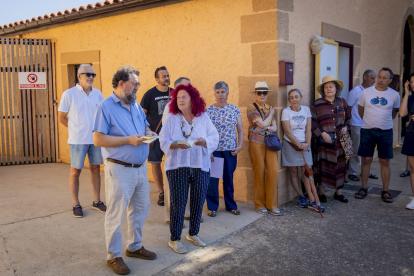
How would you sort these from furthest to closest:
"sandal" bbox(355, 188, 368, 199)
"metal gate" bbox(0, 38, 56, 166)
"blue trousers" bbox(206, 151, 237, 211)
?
"metal gate" bbox(0, 38, 56, 166)
"sandal" bbox(355, 188, 368, 199)
"blue trousers" bbox(206, 151, 237, 211)

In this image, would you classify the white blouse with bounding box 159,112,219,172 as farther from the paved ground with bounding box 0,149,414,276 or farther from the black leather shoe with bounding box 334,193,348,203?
the black leather shoe with bounding box 334,193,348,203

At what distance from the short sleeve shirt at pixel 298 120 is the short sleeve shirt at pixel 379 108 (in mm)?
1091

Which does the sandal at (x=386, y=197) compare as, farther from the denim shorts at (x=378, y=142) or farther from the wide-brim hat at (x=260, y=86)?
the wide-brim hat at (x=260, y=86)

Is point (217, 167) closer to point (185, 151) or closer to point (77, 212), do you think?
point (185, 151)

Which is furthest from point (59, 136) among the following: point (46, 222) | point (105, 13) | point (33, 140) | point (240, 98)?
point (240, 98)

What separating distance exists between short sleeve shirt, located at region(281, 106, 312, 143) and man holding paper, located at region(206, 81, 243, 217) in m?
0.72

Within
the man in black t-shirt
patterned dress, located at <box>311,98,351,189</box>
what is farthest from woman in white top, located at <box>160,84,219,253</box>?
patterned dress, located at <box>311,98,351,189</box>

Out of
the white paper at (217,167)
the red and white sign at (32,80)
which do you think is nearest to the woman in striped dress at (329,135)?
the white paper at (217,167)

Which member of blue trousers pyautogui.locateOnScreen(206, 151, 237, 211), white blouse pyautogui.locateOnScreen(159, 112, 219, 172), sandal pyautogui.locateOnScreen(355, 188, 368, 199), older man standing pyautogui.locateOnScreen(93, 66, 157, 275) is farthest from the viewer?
sandal pyautogui.locateOnScreen(355, 188, 368, 199)

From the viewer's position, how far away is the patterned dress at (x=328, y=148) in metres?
5.68

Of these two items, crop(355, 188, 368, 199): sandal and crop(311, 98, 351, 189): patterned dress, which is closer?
crop(311, 98, 351, 189): patterned dress

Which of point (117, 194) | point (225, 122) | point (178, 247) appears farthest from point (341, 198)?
point (117, 194)

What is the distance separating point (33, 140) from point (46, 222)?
4551mm

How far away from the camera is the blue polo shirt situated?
354cm
